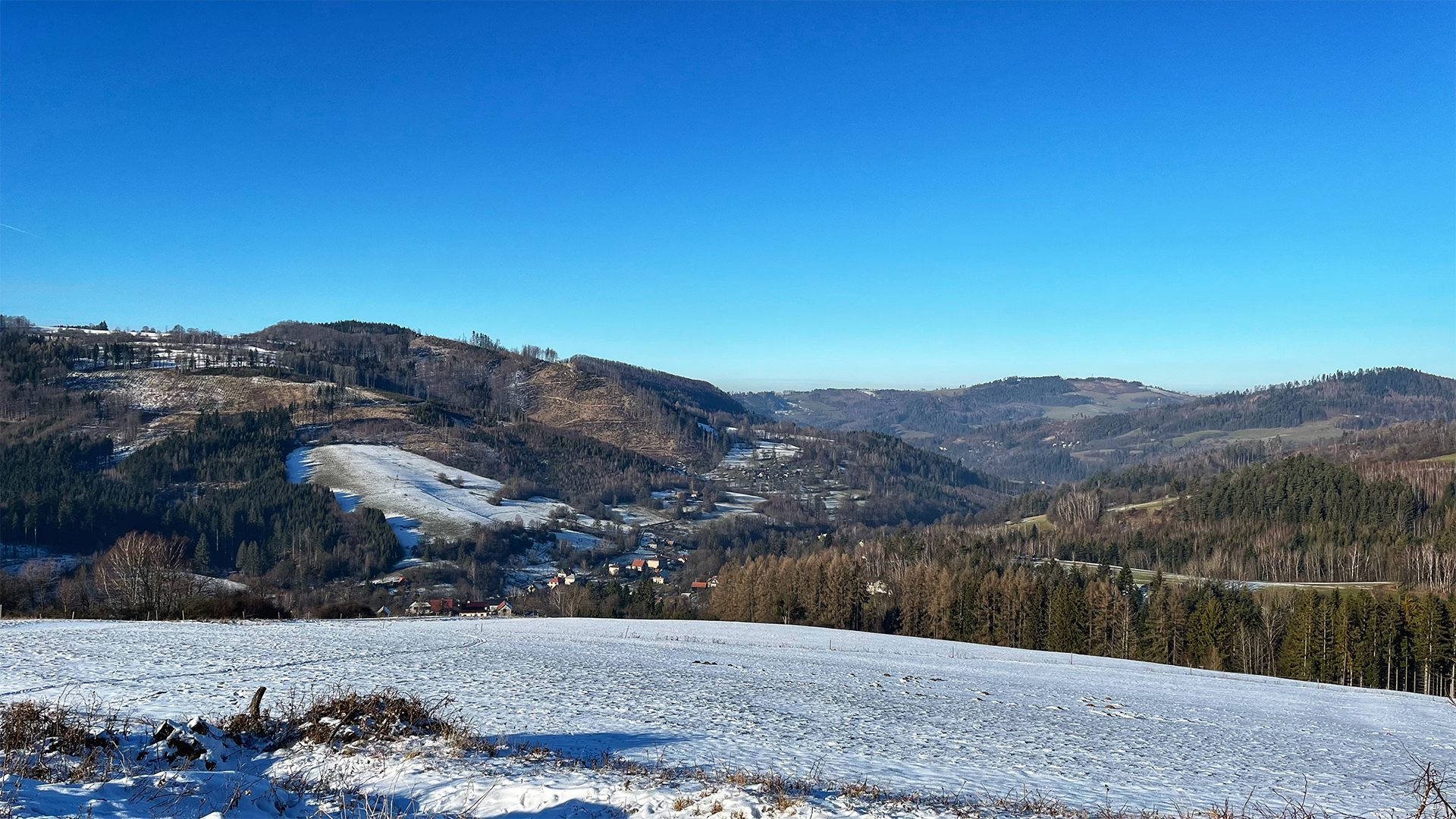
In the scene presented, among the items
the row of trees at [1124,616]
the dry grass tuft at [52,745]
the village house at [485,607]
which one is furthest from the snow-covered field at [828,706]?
the village house at [485,607]

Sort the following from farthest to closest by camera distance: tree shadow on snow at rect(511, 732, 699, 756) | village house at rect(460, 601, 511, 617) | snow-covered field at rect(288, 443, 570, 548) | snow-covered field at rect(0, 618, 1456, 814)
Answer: snow-covered field at rect(288, 443, 570, 548) → village house at rect(460, 601, 511, 617) → snow-covered field at rect(0, 618, 1456, 814) → tree shadow on snow at rect(511, 732, 699, 756)

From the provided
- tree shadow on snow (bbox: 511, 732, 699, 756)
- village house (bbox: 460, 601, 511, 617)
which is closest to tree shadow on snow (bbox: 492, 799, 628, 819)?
tree shadow on snow (bbox: 511, 732, 699, 756)

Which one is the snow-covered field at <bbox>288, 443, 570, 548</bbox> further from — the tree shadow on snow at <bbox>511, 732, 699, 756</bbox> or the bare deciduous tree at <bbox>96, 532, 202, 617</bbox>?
the tree shadow on snow at <bbox>511, 732, 699, 756</bbox>

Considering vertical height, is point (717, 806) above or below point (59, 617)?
above

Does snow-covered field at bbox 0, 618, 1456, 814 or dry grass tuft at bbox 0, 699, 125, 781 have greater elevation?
dry grass tuft at bbox 0, 699, 125, 781

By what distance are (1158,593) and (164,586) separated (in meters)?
82.0

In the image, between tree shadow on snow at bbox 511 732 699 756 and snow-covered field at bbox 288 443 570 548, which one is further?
snow-covered field at bbox 288 443 570 548

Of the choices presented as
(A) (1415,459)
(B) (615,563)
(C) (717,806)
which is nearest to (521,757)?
(C) (717,806)

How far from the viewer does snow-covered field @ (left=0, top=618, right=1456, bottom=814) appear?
49.3 ft

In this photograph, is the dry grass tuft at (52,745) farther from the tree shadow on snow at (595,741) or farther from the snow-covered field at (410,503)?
the snow-covered field at (410,503)

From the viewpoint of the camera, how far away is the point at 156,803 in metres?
8.35

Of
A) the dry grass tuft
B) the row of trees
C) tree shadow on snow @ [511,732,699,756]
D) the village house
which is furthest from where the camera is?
the village house

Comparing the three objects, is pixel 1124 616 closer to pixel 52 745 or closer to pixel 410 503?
pixel 52 745

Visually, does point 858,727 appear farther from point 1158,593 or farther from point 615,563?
point 615,563
